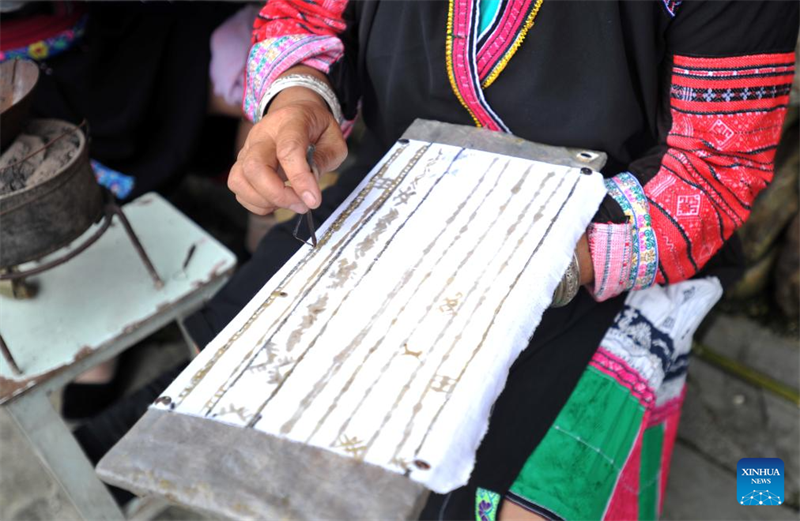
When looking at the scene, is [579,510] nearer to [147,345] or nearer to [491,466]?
[491,466]

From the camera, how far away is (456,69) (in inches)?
41.8

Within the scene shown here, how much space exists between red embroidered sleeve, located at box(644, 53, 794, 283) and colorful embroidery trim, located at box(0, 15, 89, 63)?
1.56 metres

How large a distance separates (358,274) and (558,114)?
438mm

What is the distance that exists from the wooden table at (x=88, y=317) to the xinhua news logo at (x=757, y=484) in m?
1.27

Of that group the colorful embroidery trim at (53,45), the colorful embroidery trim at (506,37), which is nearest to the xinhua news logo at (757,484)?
the colorful embroidery trim at (506,37)

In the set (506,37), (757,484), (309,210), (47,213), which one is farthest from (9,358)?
(757,484)

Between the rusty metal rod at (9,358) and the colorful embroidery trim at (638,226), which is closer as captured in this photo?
the colorful embroidery trim at (638,226)

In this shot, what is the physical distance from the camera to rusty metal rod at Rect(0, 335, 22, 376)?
47.1 inches

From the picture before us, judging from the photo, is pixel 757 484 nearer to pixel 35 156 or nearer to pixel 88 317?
pixel 88 317

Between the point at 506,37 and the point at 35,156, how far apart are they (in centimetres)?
85

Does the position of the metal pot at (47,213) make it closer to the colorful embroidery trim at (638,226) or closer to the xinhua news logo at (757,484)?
the colorful embroidery trim at (638,226)

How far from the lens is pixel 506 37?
3.32 feet

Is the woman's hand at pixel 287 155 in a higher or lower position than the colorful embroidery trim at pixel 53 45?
higher

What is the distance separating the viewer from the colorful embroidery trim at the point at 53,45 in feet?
5.53
